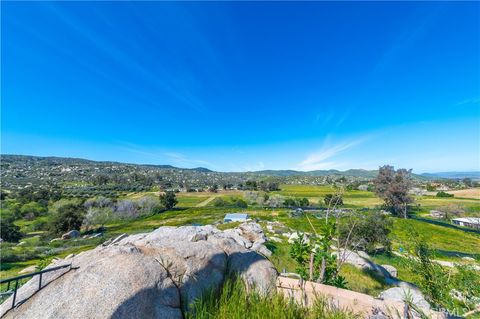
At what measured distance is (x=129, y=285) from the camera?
4.62 metres

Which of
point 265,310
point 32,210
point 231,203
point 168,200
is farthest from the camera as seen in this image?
point 231,203

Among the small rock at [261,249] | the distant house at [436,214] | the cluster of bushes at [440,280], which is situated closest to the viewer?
the cluster of bushes at [440,280]

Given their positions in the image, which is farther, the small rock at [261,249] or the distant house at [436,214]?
the distant house at [436,214]

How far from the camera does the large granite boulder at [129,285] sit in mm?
4078

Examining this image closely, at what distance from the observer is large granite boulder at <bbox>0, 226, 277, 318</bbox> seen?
4078 mm

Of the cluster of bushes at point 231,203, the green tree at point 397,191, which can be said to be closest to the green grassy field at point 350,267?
the green tree at point 397,191

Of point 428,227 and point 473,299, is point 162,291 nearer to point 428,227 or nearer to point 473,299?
point 473,299

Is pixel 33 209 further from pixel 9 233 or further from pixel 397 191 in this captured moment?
pixel 397 191

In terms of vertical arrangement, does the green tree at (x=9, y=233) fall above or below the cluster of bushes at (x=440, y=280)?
below

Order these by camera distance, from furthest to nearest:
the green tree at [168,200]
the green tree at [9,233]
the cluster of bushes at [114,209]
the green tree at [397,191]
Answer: the green tree at [168,200]
the green tree at [397,191]
the cluster of bushes at [114,209]
the green tree at [9,233]

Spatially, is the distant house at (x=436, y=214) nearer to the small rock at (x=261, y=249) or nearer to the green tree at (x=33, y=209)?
the small rock at (x=261, y=249)

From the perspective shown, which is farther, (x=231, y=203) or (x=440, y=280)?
(x=231, y=203)

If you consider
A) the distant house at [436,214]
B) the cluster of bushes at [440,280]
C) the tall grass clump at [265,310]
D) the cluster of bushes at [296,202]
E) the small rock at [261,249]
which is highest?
the tall grass clump at [265,310]

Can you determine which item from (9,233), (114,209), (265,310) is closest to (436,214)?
(265,310)
